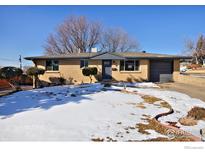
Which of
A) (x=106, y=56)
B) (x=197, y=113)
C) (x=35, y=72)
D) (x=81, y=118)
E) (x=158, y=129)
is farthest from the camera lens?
(x=106, y=56)

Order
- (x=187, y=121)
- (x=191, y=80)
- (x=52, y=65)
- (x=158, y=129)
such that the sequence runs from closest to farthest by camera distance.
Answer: (x=158, y=129) < (x=187, y=121) < (x=191, y=80) < (x=52, y=65)

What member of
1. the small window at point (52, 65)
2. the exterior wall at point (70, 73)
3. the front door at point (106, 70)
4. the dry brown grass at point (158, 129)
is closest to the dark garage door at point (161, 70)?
the front door at point (106, 70)

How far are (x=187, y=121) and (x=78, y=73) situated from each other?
38.1 ft

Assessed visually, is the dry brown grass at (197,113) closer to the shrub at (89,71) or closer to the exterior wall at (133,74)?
the exterior wall at (133,74)

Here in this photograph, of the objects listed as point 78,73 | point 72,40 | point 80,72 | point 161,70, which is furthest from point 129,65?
point 72,40

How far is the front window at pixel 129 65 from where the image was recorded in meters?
16.2

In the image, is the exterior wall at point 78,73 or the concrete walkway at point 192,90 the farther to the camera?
the exterior wall at point 78,73

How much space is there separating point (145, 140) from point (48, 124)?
2284 millimetres

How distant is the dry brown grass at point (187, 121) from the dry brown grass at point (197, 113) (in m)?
0.25

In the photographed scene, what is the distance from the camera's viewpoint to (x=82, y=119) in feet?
17.3

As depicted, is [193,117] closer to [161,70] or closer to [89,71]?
[89,71]

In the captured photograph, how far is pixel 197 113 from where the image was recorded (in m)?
6.30
